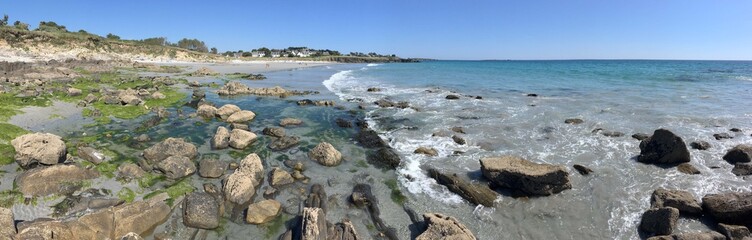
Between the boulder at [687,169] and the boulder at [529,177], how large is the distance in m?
4.19

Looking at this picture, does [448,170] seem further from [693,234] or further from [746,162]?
[746,162]

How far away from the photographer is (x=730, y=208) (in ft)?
25.8

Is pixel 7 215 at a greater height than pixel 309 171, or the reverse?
pixel 7 215

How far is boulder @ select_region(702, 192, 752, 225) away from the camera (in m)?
7.62

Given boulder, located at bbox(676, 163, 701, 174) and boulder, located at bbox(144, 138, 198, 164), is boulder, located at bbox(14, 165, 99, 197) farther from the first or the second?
boulder, located at bbox(676, 163, 701, 174)

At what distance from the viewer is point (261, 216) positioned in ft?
26.3

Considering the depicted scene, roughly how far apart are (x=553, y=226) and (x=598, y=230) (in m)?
0.98

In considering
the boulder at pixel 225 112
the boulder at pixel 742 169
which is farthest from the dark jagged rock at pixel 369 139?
the boulder at pixel 742 169

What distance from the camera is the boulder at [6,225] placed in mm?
6155

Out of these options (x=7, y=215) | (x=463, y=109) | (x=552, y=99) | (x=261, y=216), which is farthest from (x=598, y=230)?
(x=552, y=99)

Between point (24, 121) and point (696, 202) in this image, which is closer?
point (696, 202)

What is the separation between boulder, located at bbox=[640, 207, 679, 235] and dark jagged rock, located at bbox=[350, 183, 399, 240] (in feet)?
18.6

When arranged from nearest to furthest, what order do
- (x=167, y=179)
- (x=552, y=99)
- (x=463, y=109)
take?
(x=167, y=179), (x=463, y=109), (x=552, y=99)

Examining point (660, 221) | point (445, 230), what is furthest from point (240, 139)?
point (660, 221)
